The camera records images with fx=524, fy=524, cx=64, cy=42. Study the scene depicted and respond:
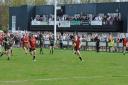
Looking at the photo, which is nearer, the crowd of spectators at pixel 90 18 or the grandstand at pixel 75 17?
the crowd of spectators at pixel 90 18

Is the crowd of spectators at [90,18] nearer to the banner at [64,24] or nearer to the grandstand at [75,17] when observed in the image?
the grandstand at [75,17]

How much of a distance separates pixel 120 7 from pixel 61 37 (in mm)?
9799

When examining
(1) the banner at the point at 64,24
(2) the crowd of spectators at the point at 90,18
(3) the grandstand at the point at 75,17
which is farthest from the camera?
(1) the banner at the point at 64,24

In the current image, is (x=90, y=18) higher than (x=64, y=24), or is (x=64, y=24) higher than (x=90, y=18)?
(x=90, y=18)

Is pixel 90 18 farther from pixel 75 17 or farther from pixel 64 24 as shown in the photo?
pixel 64 24

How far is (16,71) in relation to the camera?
25594mm

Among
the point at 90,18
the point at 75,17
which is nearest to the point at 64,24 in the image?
the point at 75,17

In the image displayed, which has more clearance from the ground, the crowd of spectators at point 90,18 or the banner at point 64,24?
the crowd of spectators at point 90,18

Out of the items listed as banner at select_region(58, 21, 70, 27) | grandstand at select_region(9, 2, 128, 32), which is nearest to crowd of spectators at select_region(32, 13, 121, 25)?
grandstand at select_region(9, 2, 128, 32)

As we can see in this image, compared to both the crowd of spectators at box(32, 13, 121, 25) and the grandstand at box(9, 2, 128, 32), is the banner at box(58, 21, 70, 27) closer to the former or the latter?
the grandstand at box(9, 2, 128, 32)

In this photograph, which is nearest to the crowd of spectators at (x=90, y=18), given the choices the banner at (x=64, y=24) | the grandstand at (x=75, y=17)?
the grandstand at (x=75, y=17)

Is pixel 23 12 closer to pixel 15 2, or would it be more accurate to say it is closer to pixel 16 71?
pixel 15 2

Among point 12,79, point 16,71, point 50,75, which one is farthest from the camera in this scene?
point 16,71

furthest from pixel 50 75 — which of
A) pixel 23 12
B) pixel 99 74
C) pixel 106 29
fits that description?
pixel 23 12
